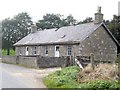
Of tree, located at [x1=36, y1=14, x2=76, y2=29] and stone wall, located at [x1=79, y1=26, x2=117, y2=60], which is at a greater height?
tree, located at [x1=36, y1=14, x2=76, y2=29]

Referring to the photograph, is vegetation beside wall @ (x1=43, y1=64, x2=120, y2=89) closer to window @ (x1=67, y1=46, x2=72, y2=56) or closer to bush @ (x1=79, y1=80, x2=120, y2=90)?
bush @ (x1=79, y1=80, x2=120, y2=90)

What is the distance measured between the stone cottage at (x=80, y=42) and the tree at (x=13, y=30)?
1027 inches

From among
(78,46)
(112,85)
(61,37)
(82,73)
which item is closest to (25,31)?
(61,37)

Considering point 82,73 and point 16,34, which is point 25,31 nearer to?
point 16,34

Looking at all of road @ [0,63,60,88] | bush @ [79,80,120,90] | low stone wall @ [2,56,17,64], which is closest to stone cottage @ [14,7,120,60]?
low stone wall @ [2,56,17,64]

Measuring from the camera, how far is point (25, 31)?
67938 mm

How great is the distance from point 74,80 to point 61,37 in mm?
21015

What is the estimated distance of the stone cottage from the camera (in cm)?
3178

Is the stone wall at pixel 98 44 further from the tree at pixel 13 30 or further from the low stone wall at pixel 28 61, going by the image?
the tree at pixel 13 30

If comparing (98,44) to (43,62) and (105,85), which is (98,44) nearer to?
(43,62)

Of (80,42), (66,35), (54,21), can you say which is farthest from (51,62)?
(54,21)

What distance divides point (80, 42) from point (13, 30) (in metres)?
37.9

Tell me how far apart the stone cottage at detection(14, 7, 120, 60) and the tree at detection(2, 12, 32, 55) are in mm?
26075

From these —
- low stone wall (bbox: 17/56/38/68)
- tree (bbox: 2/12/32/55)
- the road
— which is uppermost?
tree (bbox: 2/12/32/55)
